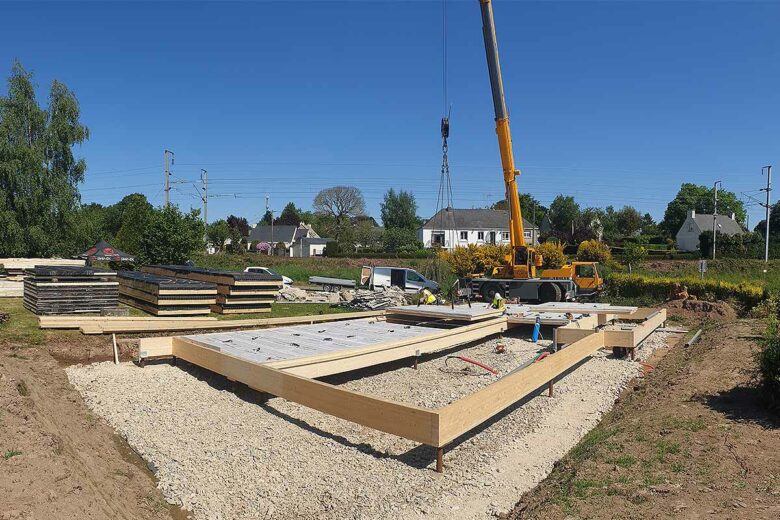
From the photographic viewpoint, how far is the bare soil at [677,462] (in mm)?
4012

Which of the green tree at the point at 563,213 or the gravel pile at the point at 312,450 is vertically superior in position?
the green tree at the point at 563,213

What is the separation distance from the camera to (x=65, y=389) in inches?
288

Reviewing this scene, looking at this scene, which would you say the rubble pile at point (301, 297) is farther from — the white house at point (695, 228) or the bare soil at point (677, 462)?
the white house at point (695, 228)

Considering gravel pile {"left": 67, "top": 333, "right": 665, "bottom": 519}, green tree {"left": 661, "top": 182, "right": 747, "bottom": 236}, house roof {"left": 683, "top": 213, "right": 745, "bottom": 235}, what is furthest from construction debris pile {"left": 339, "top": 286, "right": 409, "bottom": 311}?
green tree {"left": 661, "top": 182, "right": 747, "bottom": 236}

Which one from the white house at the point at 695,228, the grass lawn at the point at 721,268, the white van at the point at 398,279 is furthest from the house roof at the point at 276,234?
the white van at the point at 398,279

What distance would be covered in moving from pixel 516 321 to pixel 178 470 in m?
9.45

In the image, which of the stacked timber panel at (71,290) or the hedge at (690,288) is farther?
the hedge at (690,288)

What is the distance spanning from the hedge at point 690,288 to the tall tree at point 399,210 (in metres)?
66.6

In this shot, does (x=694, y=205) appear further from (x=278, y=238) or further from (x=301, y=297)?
(x=301, y=297)

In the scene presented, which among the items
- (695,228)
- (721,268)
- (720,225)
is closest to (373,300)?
(721,268)

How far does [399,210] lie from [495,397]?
82.9 meters

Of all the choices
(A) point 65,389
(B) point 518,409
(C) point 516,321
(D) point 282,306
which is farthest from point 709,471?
(D) point 282,306

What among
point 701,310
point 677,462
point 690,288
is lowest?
point 701,310

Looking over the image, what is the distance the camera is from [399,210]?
8844 cm
